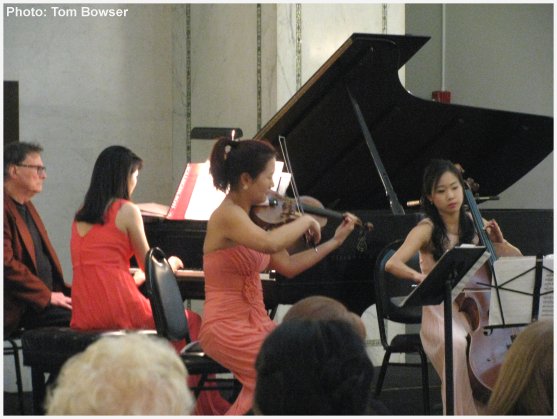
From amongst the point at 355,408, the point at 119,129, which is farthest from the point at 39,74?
the point at 355,408

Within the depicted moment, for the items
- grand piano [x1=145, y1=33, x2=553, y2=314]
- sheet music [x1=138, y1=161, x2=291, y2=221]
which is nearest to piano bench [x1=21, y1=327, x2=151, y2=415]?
grand piano [x1=145, y1=33, x2=553, y2=314]

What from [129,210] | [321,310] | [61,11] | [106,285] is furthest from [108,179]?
[61,11]

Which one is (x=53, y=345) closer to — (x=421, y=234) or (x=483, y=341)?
(x=421, y=234)

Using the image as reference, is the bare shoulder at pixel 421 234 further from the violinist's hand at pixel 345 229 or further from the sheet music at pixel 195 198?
the sheet music at pixel 195 198

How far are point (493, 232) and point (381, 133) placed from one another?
107 cm

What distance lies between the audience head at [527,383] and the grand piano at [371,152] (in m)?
2.34

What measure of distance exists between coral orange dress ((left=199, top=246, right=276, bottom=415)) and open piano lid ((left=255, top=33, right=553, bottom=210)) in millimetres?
1155

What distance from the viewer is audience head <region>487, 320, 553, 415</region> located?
80.4 inches

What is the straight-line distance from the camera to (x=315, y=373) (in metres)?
1.74

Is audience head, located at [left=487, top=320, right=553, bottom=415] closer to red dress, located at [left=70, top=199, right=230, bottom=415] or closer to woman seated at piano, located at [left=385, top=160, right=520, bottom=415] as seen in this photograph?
woman seated at piano, located at [left=385, top=160, right=520, bottom=415]

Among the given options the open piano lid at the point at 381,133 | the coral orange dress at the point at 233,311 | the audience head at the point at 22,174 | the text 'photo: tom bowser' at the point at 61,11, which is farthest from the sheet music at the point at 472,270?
the text 'photo: tom bowser' at the point at 61,11

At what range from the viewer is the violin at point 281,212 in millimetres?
3834

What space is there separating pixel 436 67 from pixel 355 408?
6.20 m

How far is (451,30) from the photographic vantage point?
774 cm
